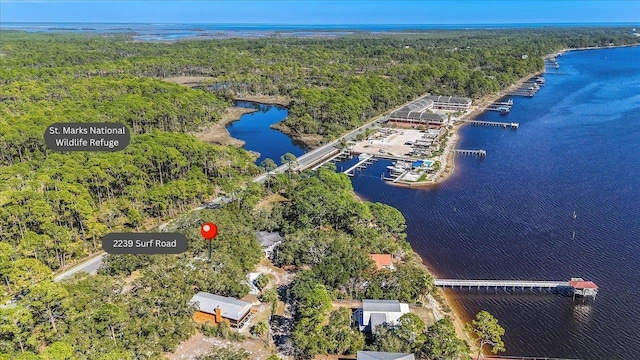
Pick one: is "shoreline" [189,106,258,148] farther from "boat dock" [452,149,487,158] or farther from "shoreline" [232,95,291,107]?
"boat dock" [452,149,487,158]

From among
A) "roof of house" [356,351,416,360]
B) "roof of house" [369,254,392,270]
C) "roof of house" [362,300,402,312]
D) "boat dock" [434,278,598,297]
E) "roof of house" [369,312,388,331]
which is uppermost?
"roof of house" [356,351,416,360]

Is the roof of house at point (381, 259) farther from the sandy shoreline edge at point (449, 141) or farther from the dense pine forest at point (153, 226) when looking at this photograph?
the sandy shoreline edge at point (449, 141)

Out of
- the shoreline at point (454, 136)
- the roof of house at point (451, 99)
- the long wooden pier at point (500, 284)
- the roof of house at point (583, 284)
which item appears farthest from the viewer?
the roof of house at point (451, 99)

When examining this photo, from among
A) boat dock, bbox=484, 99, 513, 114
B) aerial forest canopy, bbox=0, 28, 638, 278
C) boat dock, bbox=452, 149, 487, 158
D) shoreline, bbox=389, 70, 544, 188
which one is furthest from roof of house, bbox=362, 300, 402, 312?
boat dock, bbox=484, 99, 513, 114

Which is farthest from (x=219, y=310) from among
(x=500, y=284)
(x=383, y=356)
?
(x=500, y=284)

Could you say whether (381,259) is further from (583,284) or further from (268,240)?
(583,284)

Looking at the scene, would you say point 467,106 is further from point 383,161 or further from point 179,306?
point 179,306

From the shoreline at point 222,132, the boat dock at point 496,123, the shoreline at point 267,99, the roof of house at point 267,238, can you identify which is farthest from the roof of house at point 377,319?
the shoreline at point 267,99
